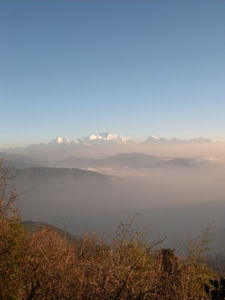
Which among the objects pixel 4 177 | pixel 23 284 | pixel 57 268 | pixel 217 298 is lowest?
pixel 23 284

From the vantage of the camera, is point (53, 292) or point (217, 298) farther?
point (53, 292)

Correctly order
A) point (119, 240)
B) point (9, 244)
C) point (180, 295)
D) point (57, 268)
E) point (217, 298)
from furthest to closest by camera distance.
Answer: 1. point (9, 244)
2. point (119, 240)
3. point (57, 268)
4. point (180, 295)
5. point (217, 298)

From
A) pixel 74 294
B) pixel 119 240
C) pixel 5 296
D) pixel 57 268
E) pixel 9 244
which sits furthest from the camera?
pixel 9 244

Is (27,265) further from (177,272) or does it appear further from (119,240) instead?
(177,272)

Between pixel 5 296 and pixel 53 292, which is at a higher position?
pixel 53 292

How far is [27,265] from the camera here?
47.4ft

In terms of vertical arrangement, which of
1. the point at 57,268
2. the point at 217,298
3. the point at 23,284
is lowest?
the point at 23,284

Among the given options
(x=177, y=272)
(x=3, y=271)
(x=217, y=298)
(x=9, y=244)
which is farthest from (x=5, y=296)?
(x=217, y=298)

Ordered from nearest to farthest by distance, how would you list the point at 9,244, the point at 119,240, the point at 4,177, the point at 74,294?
the point at 74,294, the point at 119,240, the point at 4,177, the point at 9,244

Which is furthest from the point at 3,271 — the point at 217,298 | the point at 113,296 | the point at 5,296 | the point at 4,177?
the point at 217,298

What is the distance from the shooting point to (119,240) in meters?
13.9

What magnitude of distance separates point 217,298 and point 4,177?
12096 mm

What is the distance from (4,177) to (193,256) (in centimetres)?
1047

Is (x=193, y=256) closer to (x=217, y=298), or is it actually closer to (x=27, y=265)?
(x=217, y=298)
